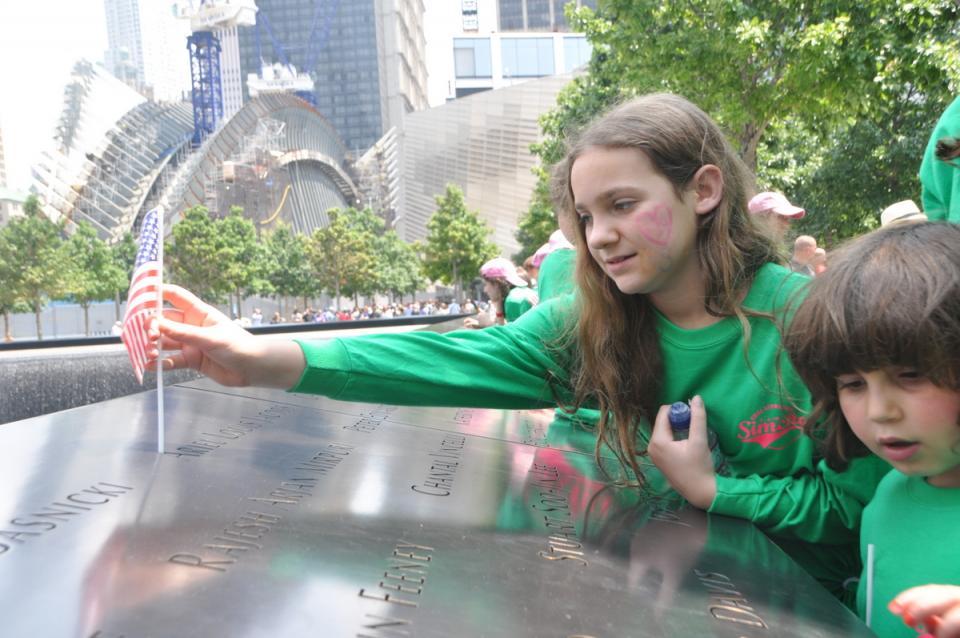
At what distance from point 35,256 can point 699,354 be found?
35876 mm

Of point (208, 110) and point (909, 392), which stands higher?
point (208, 110)

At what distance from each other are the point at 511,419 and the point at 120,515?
5.47ft

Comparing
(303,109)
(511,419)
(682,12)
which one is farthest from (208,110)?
(511,419)

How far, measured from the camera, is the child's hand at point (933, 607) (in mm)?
901

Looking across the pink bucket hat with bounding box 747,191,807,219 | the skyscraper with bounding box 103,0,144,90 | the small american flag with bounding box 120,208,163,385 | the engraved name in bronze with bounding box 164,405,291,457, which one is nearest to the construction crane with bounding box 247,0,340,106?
the skyscraper with bounding box 103,0,144,90

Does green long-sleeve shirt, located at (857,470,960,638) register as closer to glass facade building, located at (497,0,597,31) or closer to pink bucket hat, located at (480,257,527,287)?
pink bucket hat, located at (480,257,527,287)

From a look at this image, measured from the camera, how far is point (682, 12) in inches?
360

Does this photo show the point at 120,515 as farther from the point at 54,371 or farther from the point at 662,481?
the point at 54,371

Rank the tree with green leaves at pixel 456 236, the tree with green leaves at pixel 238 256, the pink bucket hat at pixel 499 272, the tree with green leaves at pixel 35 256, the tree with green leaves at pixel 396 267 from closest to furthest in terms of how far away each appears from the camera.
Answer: the pink bucket hat at pixel 499 272
the tree with green leaves at pixel 35 256
the tree with green leaves at pixel 238 256
the tree with green leaves at pixel 456 236
the tree with green leaves at pixel 396 267

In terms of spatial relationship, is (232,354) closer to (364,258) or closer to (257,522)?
(257,522)

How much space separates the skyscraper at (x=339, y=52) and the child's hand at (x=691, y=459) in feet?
328

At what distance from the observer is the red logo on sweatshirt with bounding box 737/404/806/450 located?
155cm

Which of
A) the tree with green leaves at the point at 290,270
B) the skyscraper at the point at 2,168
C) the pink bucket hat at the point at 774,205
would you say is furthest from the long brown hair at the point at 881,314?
the skyscraper at the point at 2,168

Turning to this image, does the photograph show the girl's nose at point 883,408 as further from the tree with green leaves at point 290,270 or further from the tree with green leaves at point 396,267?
the tree with green leaves at point 396,267
